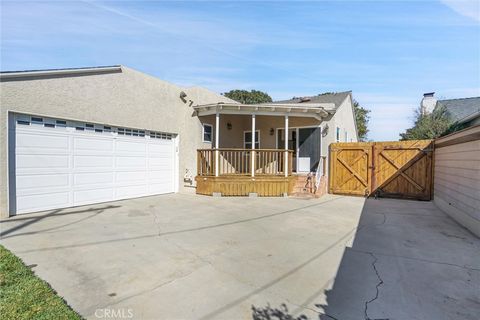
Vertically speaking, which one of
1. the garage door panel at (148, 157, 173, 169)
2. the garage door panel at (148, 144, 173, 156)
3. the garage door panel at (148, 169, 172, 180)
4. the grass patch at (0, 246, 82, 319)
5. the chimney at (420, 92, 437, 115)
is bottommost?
the grass patch at (0, 246, 82, 319)

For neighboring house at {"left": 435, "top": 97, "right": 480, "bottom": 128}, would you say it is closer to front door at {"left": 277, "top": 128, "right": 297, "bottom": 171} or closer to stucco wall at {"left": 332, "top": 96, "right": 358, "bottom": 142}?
stucco wall at {"left": 332, "top": 96, "right": 358, "bottom": 142}

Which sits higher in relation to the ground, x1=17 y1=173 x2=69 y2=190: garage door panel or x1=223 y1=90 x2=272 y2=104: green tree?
x1=223 y1=90 x2=272 y2=104: green tree

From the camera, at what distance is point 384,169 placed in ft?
35.2

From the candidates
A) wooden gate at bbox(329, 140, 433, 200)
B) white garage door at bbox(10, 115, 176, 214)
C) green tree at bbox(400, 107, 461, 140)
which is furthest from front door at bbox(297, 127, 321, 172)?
green tree at bbox(400, 107, 461, 140)

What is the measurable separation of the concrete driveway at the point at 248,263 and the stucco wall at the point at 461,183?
1.28 ft

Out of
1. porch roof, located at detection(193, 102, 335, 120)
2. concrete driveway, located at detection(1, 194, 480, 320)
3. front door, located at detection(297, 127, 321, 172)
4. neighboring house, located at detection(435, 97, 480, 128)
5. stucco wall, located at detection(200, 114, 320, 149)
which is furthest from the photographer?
neighboring house, located at detection(435, 97, 480, 128)

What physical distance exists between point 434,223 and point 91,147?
972 cm

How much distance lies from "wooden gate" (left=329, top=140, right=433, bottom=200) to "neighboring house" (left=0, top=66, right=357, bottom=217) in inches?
43.4

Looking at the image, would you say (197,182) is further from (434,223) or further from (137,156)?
(434,223)

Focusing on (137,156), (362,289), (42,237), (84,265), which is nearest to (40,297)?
(84,265)

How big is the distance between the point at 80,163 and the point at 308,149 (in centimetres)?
923

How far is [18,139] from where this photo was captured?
6.27 metres

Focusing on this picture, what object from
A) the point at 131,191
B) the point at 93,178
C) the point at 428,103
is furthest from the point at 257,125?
the point at 428,103

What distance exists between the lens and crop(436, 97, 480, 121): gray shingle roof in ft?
54.4
